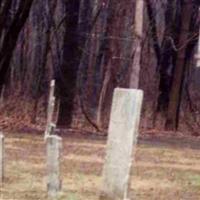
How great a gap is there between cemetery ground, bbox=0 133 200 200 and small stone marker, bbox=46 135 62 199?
0.18m

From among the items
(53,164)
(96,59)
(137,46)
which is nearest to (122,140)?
(53,164)

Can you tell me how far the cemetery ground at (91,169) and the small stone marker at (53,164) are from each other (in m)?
Result: 0.18

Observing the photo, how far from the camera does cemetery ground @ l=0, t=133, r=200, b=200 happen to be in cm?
1210

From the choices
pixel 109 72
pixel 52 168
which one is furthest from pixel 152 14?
pixel 52 168

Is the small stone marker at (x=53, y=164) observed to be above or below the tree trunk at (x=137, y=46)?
below

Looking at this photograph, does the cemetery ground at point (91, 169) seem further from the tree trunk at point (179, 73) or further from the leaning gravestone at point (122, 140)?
the tree trunk at point (179, 73)

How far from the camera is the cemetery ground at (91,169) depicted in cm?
1210

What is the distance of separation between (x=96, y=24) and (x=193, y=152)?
17.7 metres

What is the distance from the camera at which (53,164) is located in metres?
10.9

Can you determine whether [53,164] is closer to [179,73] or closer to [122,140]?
[122,140]

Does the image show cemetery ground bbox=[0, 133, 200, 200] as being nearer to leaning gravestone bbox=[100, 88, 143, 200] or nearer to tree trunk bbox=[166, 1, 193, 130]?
leaning gravestone bbox=[100, 88, 143, 200]

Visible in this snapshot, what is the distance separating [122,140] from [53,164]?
4.01 feet

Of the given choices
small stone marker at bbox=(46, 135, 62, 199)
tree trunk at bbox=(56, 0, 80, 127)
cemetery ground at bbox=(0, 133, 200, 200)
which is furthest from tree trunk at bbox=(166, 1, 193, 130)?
small stone marker at bbox=(46, 135, 62, 199)

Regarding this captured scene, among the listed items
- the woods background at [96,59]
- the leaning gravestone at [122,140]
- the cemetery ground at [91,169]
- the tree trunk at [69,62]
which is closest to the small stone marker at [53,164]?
the cemetery ground at [91,169]
